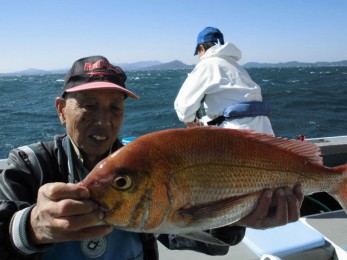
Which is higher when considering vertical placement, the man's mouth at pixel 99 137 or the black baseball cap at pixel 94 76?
the black baseball cap at pixel 94 76

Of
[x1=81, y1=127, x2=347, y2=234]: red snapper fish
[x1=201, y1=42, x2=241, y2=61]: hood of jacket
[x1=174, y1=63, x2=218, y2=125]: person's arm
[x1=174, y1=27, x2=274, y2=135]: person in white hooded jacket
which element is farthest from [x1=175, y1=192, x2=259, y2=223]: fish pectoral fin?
[x1=201, y1=42, x2=241, y2=61]: hood of jacket

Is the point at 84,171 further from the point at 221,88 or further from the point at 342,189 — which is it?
the point at 221,88

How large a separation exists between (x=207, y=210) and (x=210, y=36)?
367 cm

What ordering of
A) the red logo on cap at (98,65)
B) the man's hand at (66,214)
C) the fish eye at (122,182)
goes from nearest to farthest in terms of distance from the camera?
1. the man's hand at (66,214)
2. the fish eye at (122,182)
3. the red logo on cap at (98,65)

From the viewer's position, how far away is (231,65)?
14.6 ft

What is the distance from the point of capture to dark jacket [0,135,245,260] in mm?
1856

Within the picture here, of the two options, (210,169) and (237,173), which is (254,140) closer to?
(237,173)

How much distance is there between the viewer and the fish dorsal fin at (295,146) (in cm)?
183

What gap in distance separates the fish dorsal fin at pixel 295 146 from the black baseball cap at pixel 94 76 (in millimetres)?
848

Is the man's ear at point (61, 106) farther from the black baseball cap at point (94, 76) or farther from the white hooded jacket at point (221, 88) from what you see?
the white hooded jacket at point (221, 88)

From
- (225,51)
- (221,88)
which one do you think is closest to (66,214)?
(221,88)

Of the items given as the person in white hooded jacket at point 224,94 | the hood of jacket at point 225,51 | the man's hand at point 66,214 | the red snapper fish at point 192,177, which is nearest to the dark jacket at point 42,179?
the man's hand at point 66,214

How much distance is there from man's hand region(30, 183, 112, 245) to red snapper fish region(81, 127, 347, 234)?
0.06m

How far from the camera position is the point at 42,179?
A: 6.45 ft
